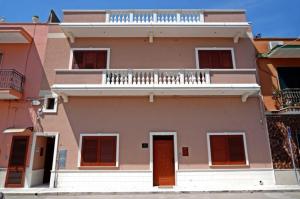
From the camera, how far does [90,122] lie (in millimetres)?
11703

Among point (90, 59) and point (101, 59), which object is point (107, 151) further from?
point (90, 59)

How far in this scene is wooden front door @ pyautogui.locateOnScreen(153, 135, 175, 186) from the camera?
1129 cm

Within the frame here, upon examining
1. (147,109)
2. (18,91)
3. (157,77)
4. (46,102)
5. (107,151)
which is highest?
(157,77)

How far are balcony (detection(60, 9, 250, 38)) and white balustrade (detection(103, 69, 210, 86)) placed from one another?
249 cm

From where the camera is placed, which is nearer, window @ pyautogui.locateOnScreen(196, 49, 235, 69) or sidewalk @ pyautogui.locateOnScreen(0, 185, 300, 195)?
sidewalk @ pyautogui.locateOnScreen(0, 185, 300, 195)

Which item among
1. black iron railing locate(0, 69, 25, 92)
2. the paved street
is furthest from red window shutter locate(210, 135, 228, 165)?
black iron railing locate(0, 69, 25, 92)

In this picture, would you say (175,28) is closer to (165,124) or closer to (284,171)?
(165,124)

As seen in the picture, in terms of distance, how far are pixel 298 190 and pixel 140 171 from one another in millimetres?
7032

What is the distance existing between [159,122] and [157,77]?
2.27 m

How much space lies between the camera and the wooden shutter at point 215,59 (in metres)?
12.6

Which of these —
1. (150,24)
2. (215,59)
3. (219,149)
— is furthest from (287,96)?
(150,24)

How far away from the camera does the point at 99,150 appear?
1143cm

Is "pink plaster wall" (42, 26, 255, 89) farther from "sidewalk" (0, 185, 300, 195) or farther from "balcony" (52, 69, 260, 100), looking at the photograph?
"sidewalk" (0, 185, 300, 195)

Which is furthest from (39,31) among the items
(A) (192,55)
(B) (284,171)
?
(B) (284,171)
